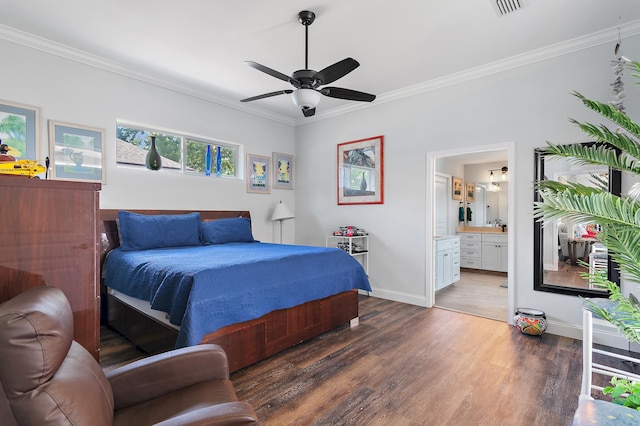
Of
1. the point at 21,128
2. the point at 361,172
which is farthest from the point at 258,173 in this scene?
the point at 21,128

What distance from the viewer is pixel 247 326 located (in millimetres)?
2402

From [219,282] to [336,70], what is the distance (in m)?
1.83

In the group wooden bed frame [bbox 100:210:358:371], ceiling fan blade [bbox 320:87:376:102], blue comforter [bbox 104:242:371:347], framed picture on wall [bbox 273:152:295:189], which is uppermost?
ceiling fan blade [bbox 320:87:376:102]

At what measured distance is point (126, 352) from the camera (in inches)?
106

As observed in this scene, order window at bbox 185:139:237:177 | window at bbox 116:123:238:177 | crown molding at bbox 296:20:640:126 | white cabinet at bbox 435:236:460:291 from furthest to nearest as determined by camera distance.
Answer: white cabinet at bbox 435:236:460:291 < window at bbox 185:139:237:177 < window at bbox 116:123:238:177 < crown molding at bbox 296:20:640:126

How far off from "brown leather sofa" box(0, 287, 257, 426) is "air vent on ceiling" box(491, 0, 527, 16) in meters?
3.12

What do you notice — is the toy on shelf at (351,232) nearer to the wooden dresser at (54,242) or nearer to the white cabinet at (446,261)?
the white cabinet at (446,261)

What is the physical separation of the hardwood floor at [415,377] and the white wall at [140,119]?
1.75m

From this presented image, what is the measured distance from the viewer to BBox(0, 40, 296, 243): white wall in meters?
3.02

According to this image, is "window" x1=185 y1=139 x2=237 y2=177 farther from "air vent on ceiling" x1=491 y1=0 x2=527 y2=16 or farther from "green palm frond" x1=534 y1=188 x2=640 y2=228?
"green palm frond" x1=534 y1=188 x2=640 y2=228

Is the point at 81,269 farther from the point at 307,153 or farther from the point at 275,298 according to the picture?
the point at 307,153

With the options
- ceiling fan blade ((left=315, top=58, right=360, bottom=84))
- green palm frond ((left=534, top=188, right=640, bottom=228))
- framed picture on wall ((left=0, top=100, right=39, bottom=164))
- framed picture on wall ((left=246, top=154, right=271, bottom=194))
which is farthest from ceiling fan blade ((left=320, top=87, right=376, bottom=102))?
framed picture on wall ((left=0, top=100, right=39, bottom=164))

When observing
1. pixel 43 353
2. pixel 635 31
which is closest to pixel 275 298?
pixel 43 353

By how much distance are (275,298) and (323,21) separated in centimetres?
238
